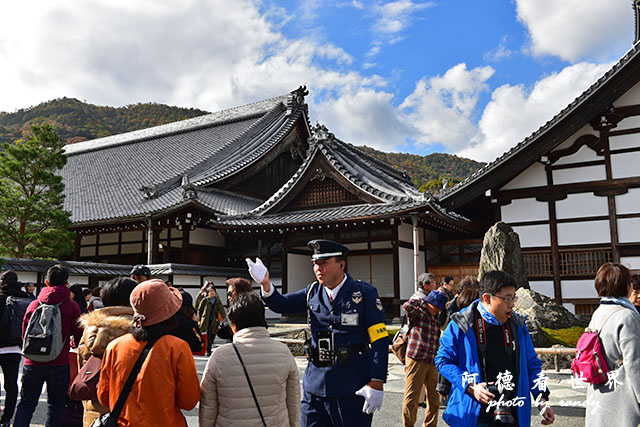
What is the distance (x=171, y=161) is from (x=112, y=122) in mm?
35804

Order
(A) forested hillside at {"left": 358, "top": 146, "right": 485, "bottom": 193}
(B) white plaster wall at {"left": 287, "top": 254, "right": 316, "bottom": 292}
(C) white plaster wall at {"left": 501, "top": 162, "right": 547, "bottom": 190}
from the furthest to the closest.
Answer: (A) forested hillside at {"left": 358, "top": 146, "right": 485, "bottom": 193} < (B) white plaster wall at {"left": 287, "top": 254, "right": 316, "bottom": 292} < (C) white plaster wall at {"left": 501, "top": 162, "right": 547, "bottom": 190}

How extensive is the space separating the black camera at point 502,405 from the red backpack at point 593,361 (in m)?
0.68

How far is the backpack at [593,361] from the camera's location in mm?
3344

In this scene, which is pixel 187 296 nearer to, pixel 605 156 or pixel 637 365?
pixel 637 365

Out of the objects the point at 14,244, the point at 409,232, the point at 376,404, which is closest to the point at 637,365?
the point at 376,404

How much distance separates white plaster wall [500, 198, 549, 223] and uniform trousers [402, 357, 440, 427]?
9.64m

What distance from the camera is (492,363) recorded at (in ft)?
10.3

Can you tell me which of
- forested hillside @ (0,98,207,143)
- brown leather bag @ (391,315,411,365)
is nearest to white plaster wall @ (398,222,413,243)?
brown leather bag @ (391,315,411,365)

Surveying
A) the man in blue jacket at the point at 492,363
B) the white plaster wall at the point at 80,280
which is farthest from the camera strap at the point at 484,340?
the white plaster wall at the point at 80,280

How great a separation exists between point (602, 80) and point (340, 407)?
12.3 meters

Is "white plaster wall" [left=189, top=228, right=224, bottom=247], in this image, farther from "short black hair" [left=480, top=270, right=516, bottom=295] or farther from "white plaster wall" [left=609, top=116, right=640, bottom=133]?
"short black hair" [left=480, top=270, right=516, bottom=295]

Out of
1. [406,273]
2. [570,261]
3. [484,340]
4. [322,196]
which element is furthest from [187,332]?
[322,196]

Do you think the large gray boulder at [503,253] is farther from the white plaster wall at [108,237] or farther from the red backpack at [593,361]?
the white plaster wall at [108,237]

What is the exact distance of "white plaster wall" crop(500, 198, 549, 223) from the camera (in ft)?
44.8
